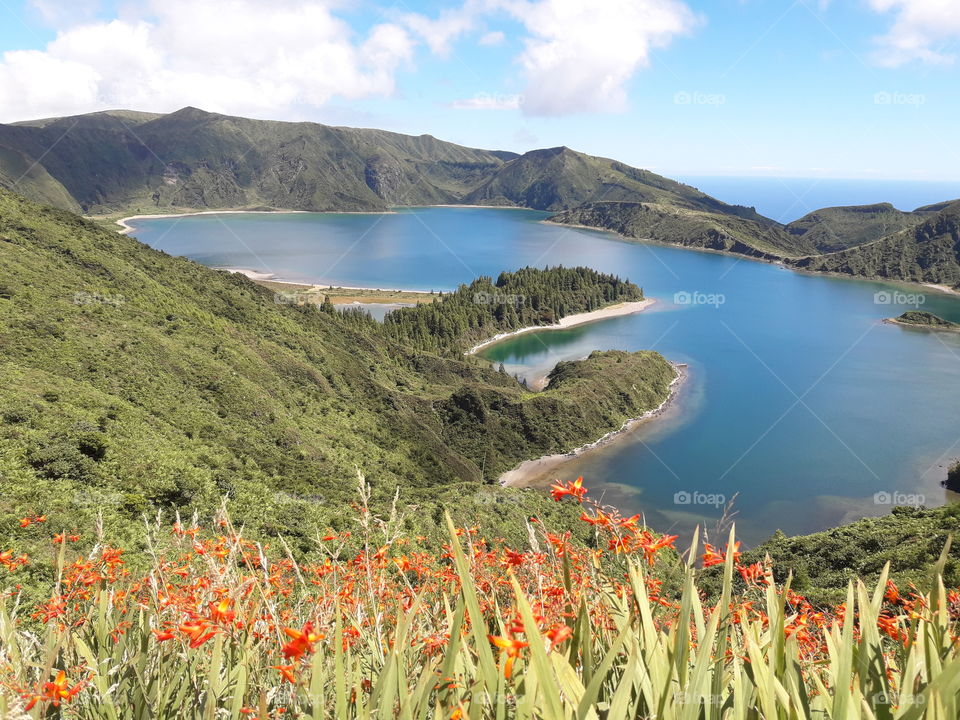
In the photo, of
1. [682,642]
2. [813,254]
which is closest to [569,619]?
[682,642]

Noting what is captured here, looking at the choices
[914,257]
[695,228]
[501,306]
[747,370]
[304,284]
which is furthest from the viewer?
[695,228]

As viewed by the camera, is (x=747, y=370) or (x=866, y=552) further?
(x=747, y=370)

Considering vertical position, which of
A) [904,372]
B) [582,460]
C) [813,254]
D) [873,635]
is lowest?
[582,460]

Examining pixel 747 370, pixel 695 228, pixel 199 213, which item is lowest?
pixel 747 370

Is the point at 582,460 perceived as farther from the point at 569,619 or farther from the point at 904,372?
the point at 904,372

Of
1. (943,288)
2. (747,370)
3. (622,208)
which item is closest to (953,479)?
(747,370)

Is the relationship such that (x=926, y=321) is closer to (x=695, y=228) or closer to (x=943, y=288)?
(x=943, y=288)

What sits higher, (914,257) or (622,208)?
(622,208)
